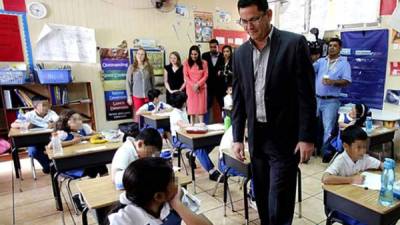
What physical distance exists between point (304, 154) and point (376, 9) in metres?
3.75

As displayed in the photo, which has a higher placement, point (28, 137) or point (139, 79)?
point (139, 79)

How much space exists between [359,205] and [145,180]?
3.56 ft

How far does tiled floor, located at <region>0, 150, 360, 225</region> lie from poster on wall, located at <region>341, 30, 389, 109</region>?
5.01 feet

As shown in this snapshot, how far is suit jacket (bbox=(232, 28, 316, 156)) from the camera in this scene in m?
1.47

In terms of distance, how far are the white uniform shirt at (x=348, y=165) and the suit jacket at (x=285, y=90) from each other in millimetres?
392

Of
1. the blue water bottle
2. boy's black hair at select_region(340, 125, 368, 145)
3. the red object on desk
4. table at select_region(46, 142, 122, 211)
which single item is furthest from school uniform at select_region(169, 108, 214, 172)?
the red object on desk

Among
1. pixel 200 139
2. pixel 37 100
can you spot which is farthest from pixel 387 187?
pixel 37 100

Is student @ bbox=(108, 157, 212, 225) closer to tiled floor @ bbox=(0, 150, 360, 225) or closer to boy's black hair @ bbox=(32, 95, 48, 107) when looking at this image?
tiled floor @ bbox=(0, 150, 360, 225)

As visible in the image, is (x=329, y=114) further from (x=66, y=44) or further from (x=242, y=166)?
(x=66, y=44)

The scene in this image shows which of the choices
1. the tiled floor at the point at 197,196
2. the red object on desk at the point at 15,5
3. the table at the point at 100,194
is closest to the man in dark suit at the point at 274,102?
the table at the point at 100,194

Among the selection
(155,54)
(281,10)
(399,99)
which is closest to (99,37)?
(155,54)

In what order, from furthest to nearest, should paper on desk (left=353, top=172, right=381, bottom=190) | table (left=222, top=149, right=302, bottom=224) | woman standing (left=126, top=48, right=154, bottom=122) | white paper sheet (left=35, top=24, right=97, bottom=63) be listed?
woman standing (left=126, top=48, right=154, bottom=122) → white paper sheet (left=35, top=24, right=97, bottom=63) → table (left=222, top=149, right=302, bottom=224) → paper on desk (left=353, top=172, right=381, bottom=190)

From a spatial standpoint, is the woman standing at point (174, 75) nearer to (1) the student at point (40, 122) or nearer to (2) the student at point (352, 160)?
(1) the student at point (40, 122)

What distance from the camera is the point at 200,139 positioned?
9.39 feet
